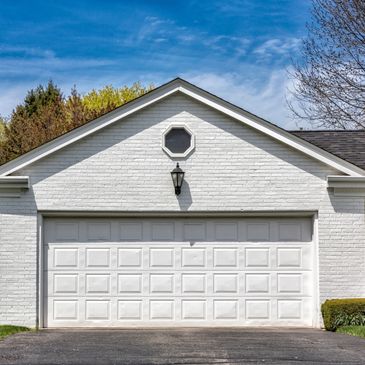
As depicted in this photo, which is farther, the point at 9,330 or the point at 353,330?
the point at 9,330

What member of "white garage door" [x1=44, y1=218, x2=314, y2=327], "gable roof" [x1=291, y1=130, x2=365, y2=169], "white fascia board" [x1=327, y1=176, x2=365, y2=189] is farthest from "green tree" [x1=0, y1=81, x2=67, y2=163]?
"white fascia board" [x1=327, y1=176, x2=365, y2=189]

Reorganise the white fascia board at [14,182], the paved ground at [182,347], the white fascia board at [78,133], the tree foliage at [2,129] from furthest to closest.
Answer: the tree foliage at [2,129] < the white fascia board at [78,133] < the white fascia board at [14,182] < the paved ground at [182,347]

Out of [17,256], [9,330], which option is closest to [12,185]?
[17,256]

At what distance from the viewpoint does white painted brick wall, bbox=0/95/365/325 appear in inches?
567

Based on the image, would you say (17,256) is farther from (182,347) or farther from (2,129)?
(2,129)

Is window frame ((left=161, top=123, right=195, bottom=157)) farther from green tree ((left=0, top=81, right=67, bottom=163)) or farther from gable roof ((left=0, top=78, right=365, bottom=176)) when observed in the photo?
green tree ((left=0, top=81, right=67, bottom=163))

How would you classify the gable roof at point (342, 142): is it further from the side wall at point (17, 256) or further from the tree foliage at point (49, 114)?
the tree foliage at point (49, 114)

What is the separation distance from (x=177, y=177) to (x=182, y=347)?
165 inches

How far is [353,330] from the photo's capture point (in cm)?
1300

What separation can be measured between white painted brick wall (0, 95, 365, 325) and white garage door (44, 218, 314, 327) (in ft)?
1.45

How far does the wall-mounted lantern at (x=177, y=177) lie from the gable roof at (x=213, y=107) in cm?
150

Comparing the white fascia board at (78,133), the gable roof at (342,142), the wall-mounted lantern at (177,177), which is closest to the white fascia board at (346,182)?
the gable roof at (342,142)

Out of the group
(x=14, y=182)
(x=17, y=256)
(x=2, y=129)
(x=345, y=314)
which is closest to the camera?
(x=345, y=314)

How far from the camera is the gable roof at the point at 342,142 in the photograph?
16644mm
